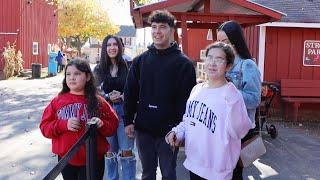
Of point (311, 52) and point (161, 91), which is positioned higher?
point (311, 52)

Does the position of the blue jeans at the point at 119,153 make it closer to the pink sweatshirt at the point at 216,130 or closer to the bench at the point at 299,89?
the pink sweatshirt at the point at 216,130

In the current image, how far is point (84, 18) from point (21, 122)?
41652 millimetres

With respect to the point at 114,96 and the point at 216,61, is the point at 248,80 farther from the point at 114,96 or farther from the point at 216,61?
the point at 114,96

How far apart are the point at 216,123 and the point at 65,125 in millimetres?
1122

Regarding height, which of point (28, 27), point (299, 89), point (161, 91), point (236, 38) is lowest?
point (299, 89)

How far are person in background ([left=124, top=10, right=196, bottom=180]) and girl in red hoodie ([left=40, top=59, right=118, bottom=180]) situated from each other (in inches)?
13.2

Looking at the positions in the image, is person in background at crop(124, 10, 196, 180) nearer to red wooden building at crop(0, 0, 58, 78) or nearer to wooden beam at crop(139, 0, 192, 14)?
wooden beam at crop(139, 0, 192, 14)

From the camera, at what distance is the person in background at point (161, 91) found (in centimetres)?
375

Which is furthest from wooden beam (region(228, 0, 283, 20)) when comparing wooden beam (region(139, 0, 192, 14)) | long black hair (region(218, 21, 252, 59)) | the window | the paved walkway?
the window

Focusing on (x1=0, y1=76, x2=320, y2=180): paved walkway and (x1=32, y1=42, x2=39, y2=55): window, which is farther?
(x1=32, y1=42, x2=39, y2=55): window

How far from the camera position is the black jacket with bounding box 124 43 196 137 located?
374cm

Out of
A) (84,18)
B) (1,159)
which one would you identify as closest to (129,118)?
(1,159)

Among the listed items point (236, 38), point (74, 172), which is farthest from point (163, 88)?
point (74, 172)

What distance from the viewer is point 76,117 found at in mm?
3479
